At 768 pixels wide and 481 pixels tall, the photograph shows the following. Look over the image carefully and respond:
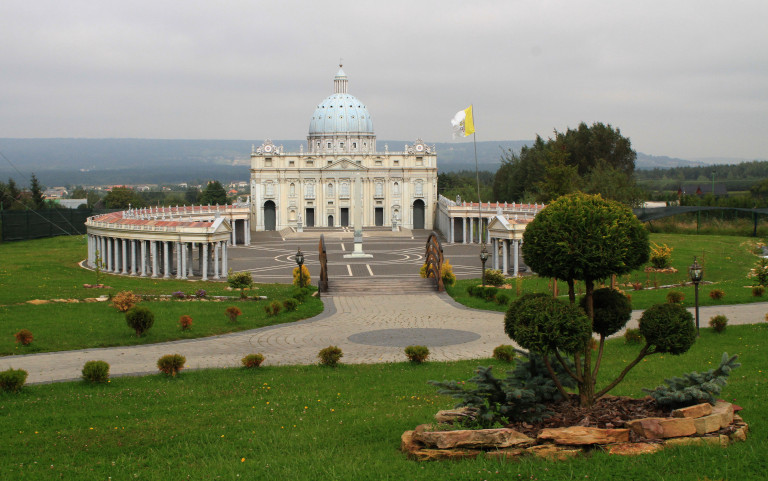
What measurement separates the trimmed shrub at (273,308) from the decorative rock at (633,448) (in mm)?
22878

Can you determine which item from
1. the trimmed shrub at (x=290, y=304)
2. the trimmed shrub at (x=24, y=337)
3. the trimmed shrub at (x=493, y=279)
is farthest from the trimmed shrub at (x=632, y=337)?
the trimmed shrub at (x=24, y=337)

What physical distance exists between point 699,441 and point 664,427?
0.55 metres

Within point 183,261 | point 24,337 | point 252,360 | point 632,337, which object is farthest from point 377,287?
point 252,360

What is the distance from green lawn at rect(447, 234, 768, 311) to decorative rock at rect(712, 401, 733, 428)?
1265cm

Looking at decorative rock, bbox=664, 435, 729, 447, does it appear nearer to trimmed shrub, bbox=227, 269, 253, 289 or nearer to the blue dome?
trimmed shrub, bbox=227, 269, 253, 289

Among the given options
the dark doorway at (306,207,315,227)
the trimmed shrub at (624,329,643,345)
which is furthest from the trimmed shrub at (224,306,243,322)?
the dark doorway at (306,207,315,227)

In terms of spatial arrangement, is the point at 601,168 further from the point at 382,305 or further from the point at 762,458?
the point at 762,458

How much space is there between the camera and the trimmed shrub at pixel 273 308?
3416 cm

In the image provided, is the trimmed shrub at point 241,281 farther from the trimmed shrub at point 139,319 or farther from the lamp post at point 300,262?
the trimmed shrub at point 139,319

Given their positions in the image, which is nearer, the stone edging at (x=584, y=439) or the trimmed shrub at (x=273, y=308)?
the stone edging at (x=584, y=439)

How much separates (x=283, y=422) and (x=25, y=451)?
4.75 m

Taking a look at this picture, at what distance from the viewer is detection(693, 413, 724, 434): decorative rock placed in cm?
1298

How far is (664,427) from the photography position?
12867 millimetres

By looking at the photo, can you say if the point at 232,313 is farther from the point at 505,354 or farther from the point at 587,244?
the point at 587,244
